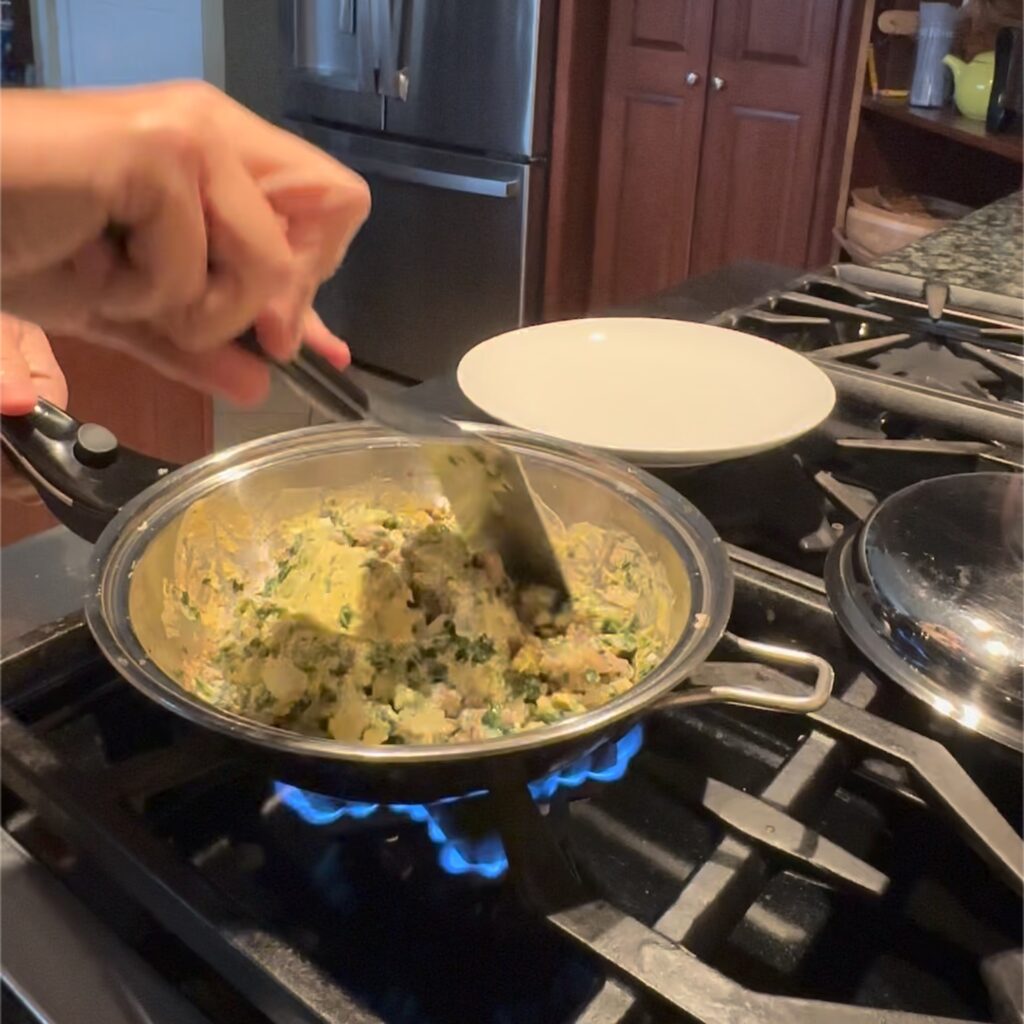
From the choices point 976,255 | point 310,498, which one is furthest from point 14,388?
point 976,255

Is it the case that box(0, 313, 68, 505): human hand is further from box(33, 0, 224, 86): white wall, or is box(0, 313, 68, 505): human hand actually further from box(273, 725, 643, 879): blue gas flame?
box(33, 0, 224, 86): white wall

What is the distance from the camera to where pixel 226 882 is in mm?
536

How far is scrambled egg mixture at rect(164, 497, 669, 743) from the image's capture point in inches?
24.1

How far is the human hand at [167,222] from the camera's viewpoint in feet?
1.26

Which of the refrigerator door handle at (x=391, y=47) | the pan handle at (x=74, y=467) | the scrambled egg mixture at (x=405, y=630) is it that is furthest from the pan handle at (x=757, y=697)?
the refrigerator door handle at (x=391, y=47)

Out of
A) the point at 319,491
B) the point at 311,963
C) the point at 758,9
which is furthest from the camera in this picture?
the point at 758,9

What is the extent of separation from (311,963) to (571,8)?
2580mm

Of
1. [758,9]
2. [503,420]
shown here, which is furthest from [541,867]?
[758,9]

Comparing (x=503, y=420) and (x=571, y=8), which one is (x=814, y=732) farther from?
(x=571, y=8)

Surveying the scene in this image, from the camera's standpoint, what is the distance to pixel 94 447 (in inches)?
26.1

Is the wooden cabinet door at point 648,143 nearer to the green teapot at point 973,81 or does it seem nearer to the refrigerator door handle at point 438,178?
→ the refrigerator door handle at point 438,178

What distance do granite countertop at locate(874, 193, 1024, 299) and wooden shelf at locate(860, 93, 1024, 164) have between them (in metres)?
0.85

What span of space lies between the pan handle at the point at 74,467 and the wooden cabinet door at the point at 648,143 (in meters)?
2.30

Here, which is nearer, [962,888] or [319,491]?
[962,888]
